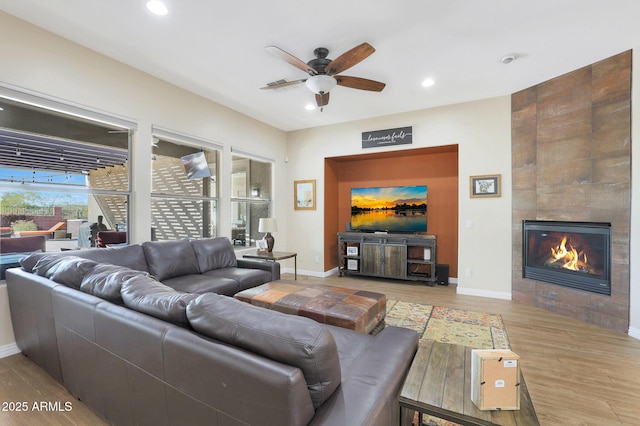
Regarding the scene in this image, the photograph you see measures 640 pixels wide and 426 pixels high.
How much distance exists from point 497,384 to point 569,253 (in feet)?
11.4

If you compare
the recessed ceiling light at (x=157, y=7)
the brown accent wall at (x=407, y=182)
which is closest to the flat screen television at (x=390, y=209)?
the brown accent wall at (x=407, y=182)

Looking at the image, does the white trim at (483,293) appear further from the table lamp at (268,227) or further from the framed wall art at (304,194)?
the table lamp at (268,227)

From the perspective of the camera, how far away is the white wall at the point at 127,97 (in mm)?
2619

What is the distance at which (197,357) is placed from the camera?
1.12 meters

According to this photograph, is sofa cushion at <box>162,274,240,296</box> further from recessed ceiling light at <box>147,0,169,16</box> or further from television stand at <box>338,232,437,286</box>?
television stand at <box>338,232,437,286</box>

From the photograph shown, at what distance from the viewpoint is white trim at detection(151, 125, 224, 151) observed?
149 inches

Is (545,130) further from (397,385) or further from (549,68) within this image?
(397,385)

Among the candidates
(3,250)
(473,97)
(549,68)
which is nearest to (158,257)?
(3,250)

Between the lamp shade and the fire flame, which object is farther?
the lamp shade

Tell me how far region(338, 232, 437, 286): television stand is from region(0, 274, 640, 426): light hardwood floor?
5.36ft

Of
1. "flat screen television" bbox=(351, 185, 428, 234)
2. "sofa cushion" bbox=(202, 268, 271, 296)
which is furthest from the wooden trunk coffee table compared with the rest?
"flat screen television" bbox=(351, 185, 428, 234)

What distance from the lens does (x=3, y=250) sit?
271 cm

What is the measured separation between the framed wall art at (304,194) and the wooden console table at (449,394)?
14.6 feet

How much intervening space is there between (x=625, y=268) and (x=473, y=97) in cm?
277
